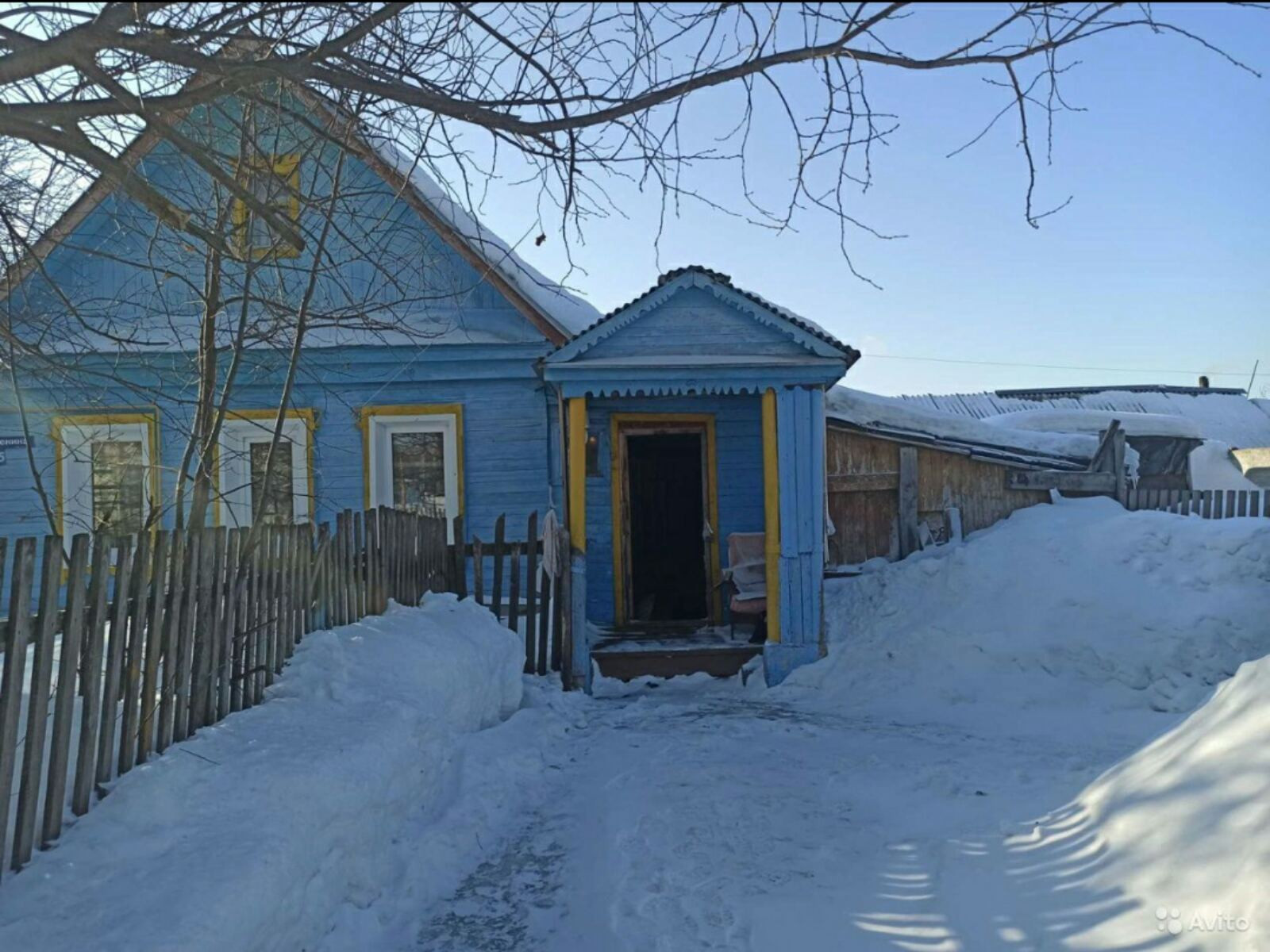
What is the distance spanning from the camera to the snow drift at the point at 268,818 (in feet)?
9.95

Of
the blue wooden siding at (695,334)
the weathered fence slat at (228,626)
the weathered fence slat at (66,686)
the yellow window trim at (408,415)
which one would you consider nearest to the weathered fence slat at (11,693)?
the weathered fence slat at (66,686)

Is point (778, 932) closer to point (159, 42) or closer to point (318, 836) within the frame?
point (318, 836)

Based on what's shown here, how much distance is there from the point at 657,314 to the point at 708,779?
5.26 metres

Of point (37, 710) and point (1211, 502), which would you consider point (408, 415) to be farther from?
point (1211, 502)

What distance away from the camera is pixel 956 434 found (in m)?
14.1

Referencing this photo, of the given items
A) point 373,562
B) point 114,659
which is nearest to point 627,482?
point 373,562

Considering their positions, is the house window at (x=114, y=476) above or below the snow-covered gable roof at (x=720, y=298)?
below

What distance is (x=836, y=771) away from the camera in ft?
20.7

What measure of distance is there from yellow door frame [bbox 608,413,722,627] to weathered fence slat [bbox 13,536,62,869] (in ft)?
27.7

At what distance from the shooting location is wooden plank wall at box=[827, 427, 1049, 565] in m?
11.9

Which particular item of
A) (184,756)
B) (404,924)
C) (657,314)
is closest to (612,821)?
(404,924)

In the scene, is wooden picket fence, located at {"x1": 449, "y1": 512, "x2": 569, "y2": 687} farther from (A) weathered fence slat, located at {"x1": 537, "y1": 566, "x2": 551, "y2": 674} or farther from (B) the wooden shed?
(B) the wooden shed

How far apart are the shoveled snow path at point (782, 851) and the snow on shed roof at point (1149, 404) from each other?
1971 cm

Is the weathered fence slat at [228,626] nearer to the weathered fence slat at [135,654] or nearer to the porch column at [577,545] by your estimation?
the weathered fence slat at [135,654]
